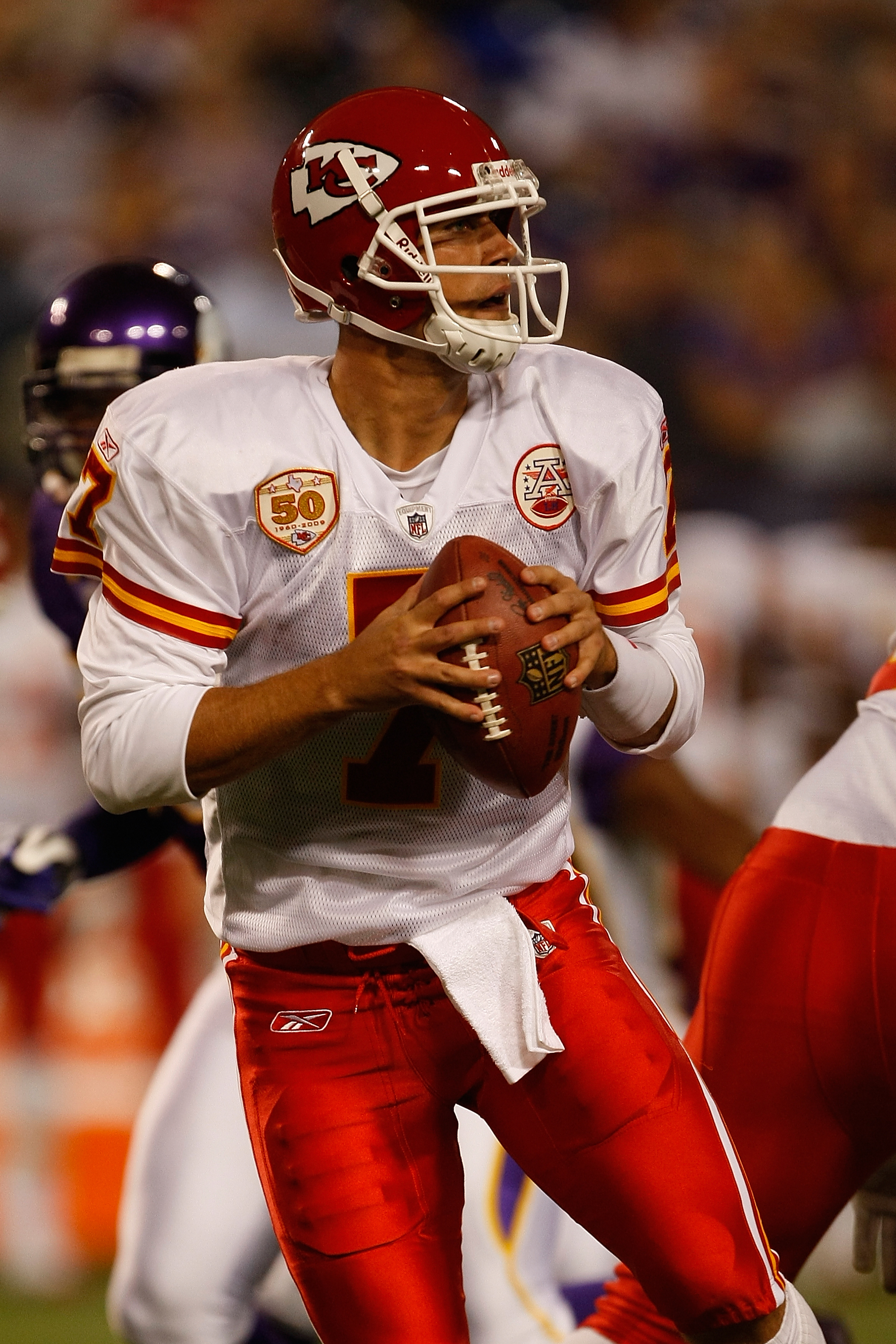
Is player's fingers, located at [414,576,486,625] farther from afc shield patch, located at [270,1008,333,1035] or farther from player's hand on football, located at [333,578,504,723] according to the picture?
afc shield patch, located at [270,1008,333,1035]

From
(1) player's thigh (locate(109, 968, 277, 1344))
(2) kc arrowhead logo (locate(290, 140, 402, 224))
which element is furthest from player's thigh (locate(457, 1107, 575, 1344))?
(2) kc arrowhead logo (locate(290, 140, 402, 224))

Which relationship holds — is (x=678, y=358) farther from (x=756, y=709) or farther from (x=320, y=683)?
(x=320, y=683)

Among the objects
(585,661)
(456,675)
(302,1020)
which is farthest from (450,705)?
(302,1020)

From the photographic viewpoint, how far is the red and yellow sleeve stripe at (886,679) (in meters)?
1.77

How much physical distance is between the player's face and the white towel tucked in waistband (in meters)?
0.57

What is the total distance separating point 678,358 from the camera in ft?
13.0

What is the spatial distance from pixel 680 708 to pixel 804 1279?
1971 mm

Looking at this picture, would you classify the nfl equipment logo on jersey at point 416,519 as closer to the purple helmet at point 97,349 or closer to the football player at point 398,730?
the football player at point 398,730

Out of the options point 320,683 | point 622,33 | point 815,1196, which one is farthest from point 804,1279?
point 622,33

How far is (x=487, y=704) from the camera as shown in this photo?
4.17ft

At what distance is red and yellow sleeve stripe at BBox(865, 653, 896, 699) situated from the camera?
177 cm

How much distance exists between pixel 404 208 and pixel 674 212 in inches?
114

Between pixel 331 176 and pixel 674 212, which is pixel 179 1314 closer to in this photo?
pixel 331 176

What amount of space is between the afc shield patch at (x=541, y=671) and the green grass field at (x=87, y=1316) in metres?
1.87
